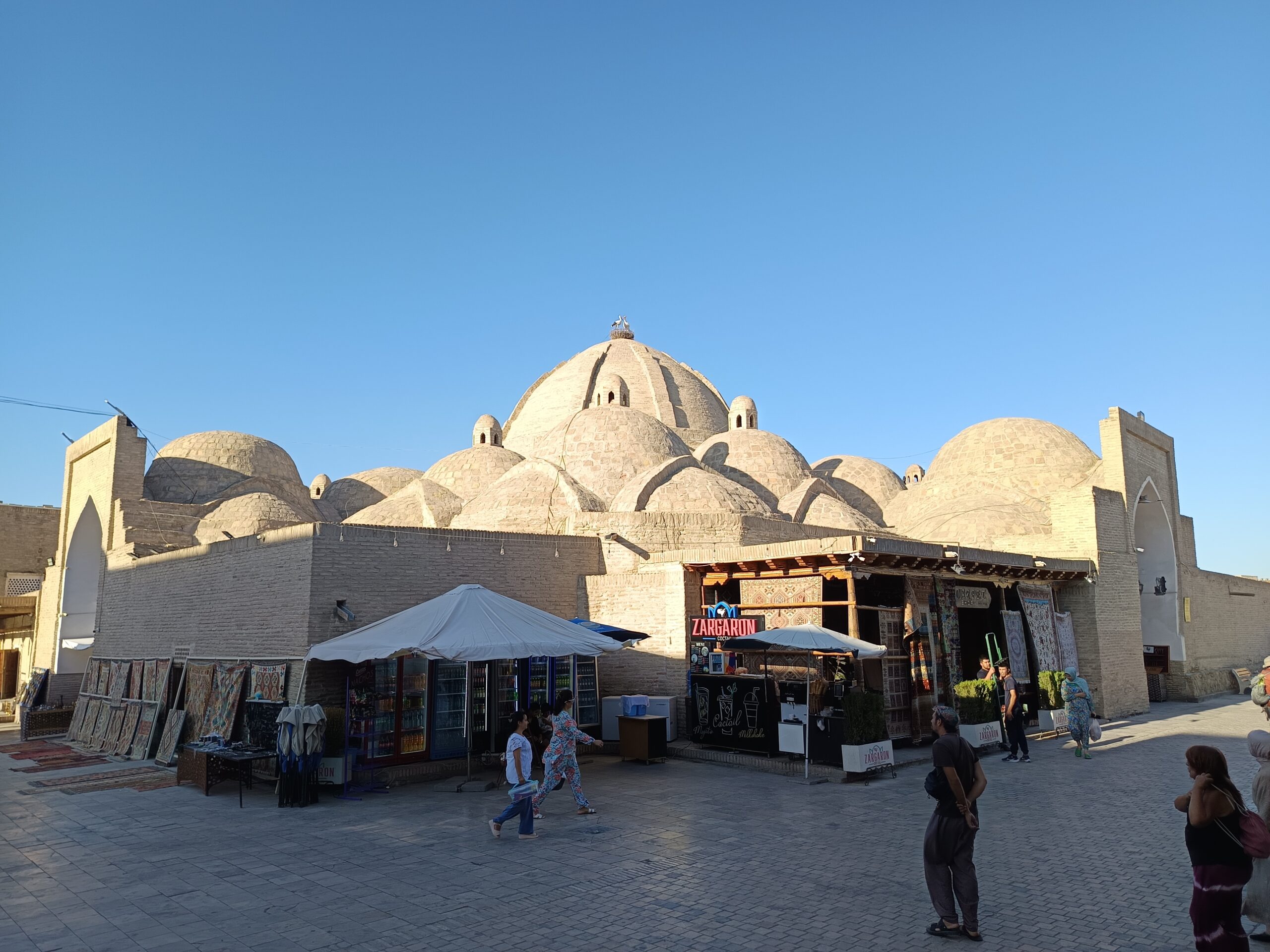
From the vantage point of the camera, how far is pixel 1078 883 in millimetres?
6562

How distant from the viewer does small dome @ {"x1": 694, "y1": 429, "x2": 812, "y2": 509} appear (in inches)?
1114

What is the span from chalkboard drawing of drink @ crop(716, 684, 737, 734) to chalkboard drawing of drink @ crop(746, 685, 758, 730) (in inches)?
9.7

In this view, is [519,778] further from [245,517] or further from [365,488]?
[365,488]

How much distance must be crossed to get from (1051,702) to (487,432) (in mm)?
24770

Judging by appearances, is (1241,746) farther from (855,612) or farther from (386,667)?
(386,667)

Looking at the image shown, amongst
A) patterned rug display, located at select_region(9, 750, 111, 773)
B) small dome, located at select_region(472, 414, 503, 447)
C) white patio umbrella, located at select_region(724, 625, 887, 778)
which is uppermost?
small dome, located at select_region(472, 414, 503, 447)

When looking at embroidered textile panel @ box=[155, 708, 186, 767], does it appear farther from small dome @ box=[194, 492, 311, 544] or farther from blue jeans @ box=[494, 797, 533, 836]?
small dome @ box=[194, 492, 311, 544]

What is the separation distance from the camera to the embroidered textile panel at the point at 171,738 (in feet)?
43.3

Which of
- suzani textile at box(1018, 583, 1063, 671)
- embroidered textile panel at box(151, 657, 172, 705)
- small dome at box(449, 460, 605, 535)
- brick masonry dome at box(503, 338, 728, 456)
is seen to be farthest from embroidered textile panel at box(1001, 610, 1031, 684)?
brick masonry dome at box(503, 338, 728, 456)

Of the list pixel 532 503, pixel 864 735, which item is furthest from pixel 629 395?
pixel 864 735

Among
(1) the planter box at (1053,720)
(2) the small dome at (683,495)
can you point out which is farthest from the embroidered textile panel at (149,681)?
(1) the planter box at (1053,720)

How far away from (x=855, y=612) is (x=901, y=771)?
2.28 meters

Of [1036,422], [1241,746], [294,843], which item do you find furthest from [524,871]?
[1036,422]

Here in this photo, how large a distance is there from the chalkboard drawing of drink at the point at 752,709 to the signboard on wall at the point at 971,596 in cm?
445
